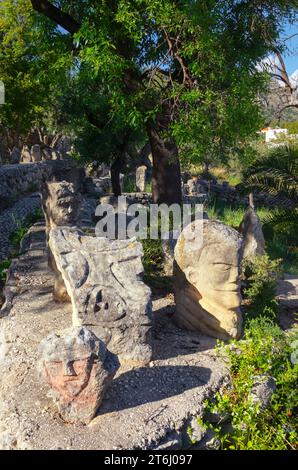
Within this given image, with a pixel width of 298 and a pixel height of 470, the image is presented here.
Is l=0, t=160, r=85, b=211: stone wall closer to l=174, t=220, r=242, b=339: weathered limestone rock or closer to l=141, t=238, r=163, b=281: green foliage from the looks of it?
l=141, t=238, r=163, b=281: green foliage

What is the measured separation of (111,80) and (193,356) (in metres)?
5.24

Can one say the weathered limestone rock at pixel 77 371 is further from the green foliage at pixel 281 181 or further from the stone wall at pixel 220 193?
the stone wall at pixel 220 193

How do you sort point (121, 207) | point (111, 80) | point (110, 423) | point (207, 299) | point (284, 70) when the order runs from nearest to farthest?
point (110, 423) → point (207, 299) → point (111, 80) → point (121, 207) → point (284, 70)

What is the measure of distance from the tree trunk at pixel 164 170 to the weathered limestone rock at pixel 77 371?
258 inches

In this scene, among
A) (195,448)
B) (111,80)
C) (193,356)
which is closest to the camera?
(195,448)

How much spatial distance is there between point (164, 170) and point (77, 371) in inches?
279

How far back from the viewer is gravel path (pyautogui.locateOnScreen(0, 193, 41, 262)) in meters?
10.9

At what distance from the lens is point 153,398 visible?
14.5 feet

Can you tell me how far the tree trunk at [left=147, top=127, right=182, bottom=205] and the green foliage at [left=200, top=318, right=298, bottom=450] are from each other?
542cm

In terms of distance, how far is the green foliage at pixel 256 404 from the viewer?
4484mm

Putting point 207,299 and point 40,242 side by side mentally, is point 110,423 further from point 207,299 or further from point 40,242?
point 40,242

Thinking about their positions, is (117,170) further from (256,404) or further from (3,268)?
(256,404)

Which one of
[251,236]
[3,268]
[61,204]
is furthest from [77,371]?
[3,268]
